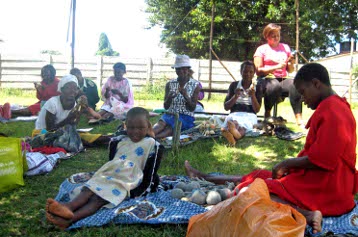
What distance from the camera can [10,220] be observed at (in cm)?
302

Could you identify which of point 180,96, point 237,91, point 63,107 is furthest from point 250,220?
point 63,107

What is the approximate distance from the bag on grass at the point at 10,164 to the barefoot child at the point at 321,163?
246 centimetres

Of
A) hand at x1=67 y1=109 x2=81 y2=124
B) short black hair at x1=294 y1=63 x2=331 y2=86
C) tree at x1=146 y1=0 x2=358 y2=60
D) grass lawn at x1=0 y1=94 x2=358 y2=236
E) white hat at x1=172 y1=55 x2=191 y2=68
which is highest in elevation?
tree at x1=146 y1=0 x2=358 y2=60

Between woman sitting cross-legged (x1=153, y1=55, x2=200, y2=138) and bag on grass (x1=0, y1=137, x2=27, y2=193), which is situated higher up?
woman sitting cross-legged (x1=153, y1=55, x2=200, y2=138)

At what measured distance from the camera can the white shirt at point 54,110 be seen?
546 cm

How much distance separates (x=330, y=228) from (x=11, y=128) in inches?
241

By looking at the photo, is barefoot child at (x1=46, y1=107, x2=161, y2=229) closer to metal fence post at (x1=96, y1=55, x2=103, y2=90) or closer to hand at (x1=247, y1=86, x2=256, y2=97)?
hand at (x1=247, y1=86, x2=256, y2=97)

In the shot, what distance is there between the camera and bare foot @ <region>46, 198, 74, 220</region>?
271 centimetres

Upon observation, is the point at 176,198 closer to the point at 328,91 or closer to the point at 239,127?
the point at 328,91

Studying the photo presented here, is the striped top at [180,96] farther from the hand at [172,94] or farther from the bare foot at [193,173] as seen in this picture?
the bare foot at [193,173]

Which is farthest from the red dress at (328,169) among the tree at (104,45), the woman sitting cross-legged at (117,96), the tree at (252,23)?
the tree at (104,45)

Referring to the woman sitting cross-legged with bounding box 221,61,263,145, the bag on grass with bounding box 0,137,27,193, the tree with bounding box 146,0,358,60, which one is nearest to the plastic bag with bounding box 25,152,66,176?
the bag on grass with bounding box 0,137,27,193

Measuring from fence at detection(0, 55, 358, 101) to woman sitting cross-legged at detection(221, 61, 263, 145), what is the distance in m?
8.98

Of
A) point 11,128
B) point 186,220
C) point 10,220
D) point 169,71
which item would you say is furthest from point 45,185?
point 169,71
